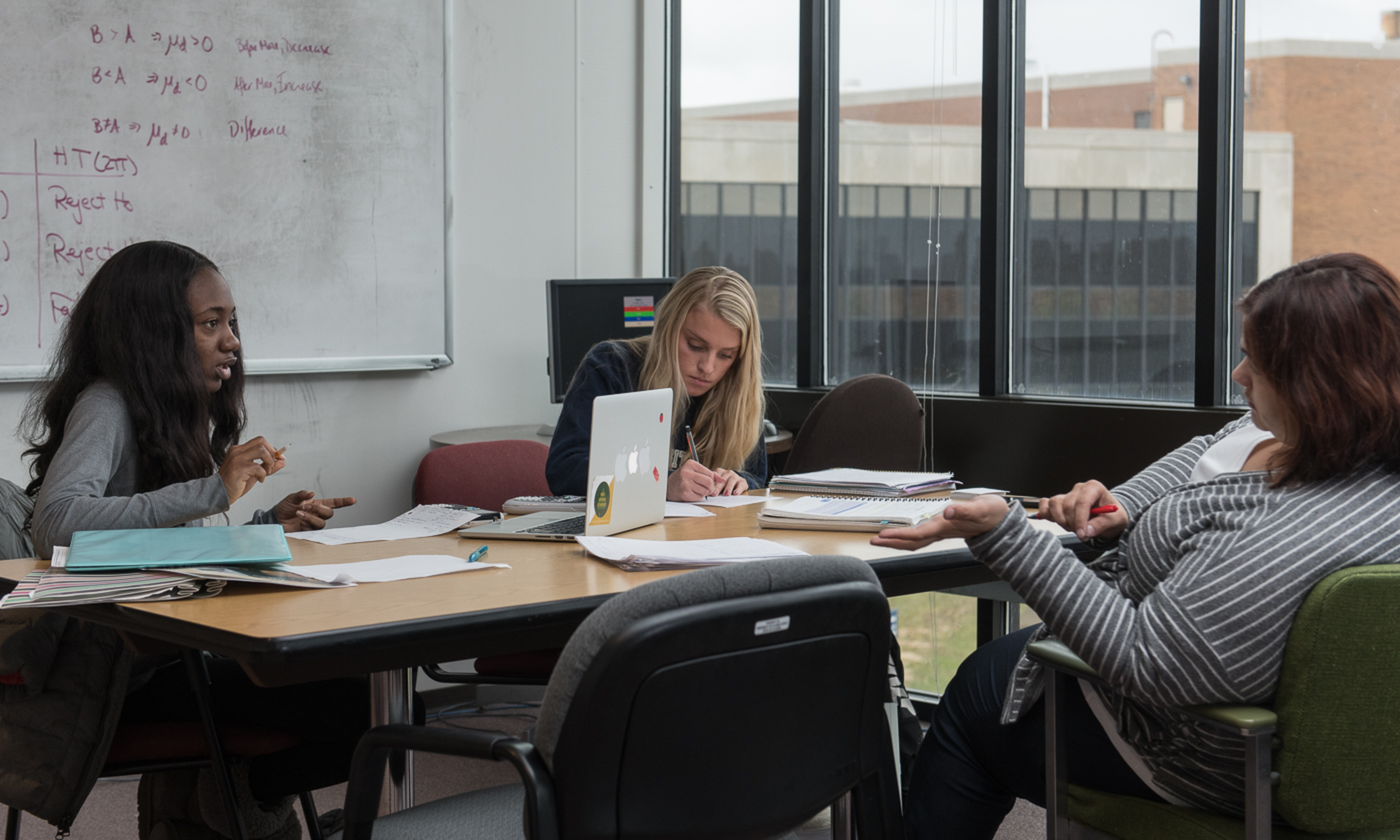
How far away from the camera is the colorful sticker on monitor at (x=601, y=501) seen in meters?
1.85

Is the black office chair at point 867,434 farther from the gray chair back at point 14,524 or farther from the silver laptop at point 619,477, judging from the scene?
the gray chair back at point 14,524

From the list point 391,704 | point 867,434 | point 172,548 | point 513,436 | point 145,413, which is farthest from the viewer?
point 513,436

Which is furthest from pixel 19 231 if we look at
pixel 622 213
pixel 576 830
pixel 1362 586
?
pixel 1362 586

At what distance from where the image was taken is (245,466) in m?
1.83

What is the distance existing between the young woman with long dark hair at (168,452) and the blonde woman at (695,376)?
668mm

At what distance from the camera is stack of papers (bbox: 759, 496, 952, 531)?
1997 millimetres

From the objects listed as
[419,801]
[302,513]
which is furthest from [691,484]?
[419,801]

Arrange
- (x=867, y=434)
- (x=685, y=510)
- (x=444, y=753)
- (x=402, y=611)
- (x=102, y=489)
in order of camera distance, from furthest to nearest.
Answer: (x=867, y=434), (x=685, y=510), (x=102, y=489), (x=402, y=611), (x=444, y=753)

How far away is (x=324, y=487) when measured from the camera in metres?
3.44

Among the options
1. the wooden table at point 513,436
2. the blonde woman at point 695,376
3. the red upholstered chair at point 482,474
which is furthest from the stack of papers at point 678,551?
the wooden table at point 513,436

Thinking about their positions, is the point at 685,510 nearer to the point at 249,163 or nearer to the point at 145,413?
the point at 145,413

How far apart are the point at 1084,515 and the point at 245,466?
1.31m

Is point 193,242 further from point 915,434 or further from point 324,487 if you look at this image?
point 915,434

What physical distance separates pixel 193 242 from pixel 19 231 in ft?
1.34
